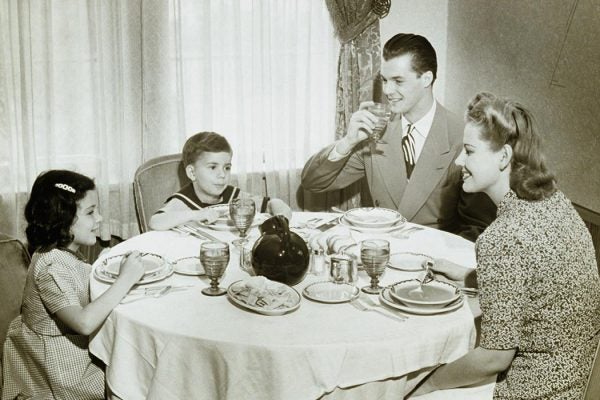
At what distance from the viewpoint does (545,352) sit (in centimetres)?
192

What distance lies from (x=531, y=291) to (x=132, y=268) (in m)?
1.17

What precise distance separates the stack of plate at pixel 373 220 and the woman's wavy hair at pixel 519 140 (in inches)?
29.7

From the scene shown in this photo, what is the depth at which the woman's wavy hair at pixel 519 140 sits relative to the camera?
77.7 inches

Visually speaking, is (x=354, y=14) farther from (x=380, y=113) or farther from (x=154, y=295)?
(x=154, y=295)

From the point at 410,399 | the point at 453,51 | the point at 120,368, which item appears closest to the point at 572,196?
the point at 453,51

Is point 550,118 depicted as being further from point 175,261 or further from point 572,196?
point 175,261

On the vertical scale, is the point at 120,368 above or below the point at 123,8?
below

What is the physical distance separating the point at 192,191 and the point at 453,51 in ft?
7.10

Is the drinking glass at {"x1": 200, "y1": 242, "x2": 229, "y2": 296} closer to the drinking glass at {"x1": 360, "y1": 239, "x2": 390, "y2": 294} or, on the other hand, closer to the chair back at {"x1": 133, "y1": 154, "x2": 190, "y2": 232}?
the drinking glass at {"x1": 360, "y1": 239, "x2": 390, "y2": 294}

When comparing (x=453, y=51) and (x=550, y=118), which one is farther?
(x=453, y=51)

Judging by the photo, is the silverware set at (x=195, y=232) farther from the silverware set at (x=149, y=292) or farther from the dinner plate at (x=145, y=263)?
the silverware set at (x=149, y=292)

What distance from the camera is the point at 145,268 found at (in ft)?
7.66

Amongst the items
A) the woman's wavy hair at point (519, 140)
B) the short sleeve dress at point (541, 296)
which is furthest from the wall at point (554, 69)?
the short sleeve dress at point (541, 296)

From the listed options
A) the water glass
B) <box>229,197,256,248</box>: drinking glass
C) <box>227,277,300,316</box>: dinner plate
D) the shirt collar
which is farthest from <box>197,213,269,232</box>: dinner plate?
the shirt collar
